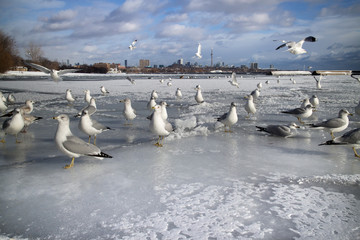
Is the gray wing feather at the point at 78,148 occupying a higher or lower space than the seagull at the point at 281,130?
A: higher

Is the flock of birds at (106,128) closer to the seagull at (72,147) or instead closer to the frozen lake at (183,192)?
the seagull at (72,147)

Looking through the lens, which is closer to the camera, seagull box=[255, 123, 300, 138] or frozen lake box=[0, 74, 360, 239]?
frozen lake box=[0, 74, 360, 239]

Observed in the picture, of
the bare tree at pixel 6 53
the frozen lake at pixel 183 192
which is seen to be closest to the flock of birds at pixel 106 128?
the frozen lake at pixel 183 192

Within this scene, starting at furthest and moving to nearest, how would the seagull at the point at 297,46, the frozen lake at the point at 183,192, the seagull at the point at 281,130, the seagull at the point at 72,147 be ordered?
the seagull at the point at 297,46, the seagull at the point at 281,130, the seagull at the point at 72,147, the frozen lake at the point at 183,192

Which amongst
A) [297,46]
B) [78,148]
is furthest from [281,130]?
[297,46]

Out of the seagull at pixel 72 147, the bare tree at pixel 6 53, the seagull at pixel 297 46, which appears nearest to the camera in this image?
the seagull at pixel 72 147

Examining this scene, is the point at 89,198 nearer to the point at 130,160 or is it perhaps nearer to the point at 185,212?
the point at 185,212

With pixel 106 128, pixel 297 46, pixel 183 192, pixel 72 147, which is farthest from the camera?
pixel 297 46

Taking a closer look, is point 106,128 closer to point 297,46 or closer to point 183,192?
point 183,192

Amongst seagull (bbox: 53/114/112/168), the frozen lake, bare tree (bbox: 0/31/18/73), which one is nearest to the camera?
the frozen lake

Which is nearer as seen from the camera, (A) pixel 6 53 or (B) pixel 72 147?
(B) pixel 72 147

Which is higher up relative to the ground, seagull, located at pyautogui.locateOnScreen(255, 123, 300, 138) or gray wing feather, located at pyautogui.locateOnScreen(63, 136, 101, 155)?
gray wing feather, located at pyautogui.locateOnScreen(63, 136, 101, 155)

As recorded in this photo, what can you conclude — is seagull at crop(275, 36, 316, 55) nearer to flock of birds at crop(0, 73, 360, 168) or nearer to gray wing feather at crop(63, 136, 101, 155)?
flock of birds at crop(0, 73, 360, 168)

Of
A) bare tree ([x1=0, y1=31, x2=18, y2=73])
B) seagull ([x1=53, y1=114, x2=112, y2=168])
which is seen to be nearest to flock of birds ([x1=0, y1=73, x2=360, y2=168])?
seagull ([x1=53, y1=114, x2=112, y2=168])
